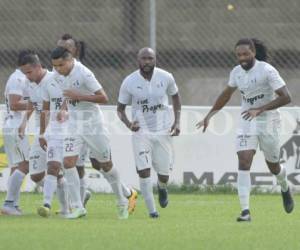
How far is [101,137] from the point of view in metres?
14.7

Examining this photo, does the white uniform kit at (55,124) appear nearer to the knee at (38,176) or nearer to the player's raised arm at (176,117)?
the knee at (38,176)

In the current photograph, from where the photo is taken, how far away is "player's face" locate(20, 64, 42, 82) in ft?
49.4

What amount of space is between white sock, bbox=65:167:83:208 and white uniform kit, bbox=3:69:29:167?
5.17 ft

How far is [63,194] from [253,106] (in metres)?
2.60

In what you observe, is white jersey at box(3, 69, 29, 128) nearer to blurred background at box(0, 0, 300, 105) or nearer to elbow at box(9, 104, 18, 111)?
elbow at box(9, 104, 18, 111)

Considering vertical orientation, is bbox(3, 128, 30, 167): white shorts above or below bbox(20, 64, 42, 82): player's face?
below

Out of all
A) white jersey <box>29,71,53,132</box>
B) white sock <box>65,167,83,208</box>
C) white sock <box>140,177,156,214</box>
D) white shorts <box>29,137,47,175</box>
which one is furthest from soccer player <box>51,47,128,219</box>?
white shorts <box>29,137,47,175</box>

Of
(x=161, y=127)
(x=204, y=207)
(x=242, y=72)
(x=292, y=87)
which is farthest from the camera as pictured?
(x=292, y=87)

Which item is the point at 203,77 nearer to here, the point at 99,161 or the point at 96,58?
the point at 96,58

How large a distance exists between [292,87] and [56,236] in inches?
371

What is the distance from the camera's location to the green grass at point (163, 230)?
11.2 metres

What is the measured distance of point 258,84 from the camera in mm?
14180

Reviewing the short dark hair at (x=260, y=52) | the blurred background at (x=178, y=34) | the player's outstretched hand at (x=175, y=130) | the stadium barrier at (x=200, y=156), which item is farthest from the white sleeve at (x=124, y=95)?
the blurred background at (x=178, y=34)

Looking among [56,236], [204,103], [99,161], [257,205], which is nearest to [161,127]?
[99,161]
